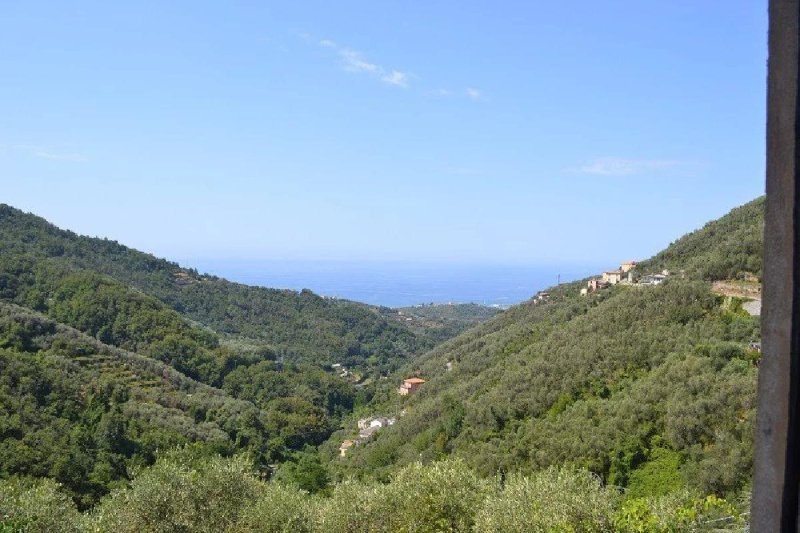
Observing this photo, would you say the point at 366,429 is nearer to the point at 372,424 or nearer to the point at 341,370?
the point at 372,424

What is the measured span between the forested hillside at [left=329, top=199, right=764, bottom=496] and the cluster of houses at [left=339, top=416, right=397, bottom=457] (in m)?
6.02

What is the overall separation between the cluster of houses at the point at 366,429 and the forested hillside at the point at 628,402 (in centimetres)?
602

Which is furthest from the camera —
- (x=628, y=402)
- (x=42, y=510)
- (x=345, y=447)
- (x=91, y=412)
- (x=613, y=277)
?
(x=613, y=277)

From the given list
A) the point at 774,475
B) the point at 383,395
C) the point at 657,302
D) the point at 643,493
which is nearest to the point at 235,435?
the point at 383,395

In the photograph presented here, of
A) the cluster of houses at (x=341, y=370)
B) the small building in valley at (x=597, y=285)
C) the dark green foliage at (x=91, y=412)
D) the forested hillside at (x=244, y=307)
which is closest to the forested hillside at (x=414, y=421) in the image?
the dark green foliage at (x=91, y=412)

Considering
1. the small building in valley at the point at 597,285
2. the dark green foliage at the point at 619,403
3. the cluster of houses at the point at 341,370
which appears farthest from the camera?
the cluster of houses at the point at 341,370

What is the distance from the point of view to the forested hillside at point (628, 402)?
73.6ft

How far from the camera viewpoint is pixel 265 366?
8712cm

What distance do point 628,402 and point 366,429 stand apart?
39.3 m

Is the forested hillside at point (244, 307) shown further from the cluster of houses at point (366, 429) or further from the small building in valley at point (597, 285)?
the small building in valley at point (597, 285)

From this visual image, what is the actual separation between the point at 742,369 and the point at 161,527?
2284 cm

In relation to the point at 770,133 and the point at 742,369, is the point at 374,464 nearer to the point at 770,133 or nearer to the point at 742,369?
the point at 742,369

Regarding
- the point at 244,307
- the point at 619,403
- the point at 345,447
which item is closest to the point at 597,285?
the point at 345,447

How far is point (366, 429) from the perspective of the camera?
6153cm
